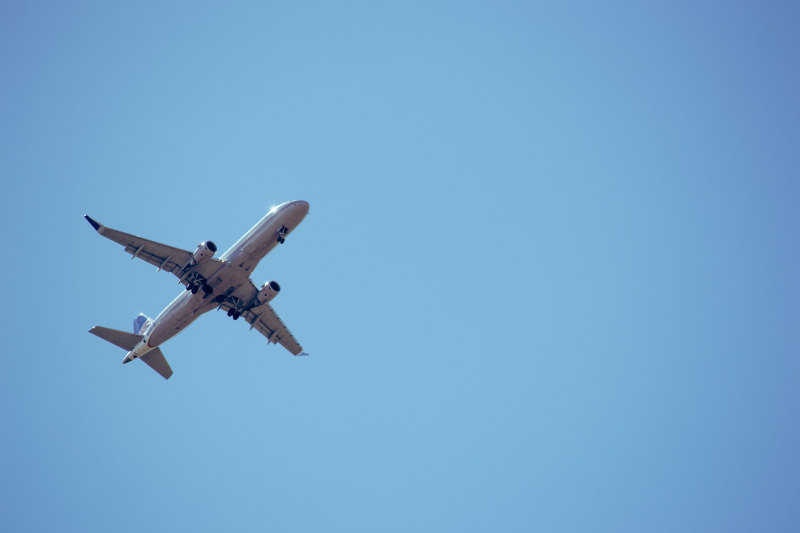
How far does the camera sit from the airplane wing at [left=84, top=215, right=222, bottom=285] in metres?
48.6

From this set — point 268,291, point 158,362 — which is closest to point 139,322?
point 158,362

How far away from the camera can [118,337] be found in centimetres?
5300

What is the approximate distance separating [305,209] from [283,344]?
1549 centimetres

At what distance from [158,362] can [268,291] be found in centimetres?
1225

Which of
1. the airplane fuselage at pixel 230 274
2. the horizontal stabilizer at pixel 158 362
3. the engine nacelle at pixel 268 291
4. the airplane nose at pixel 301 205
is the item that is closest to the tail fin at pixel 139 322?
the horizontal stabilizer at pixel 158 362

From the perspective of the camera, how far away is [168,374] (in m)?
56.8

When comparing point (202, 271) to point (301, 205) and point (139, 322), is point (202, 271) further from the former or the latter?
point (139, 322)

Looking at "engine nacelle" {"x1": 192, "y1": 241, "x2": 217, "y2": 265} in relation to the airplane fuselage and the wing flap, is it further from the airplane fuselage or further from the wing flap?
the wing flap

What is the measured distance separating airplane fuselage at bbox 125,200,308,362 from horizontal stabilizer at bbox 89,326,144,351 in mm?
1126

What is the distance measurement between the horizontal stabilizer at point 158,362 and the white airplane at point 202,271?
1.51 m

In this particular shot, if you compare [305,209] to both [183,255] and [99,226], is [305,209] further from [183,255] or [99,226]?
[99,226]

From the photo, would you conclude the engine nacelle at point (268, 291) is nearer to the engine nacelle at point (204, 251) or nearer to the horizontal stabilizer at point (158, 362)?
the engine nacelle at point (204, 251)

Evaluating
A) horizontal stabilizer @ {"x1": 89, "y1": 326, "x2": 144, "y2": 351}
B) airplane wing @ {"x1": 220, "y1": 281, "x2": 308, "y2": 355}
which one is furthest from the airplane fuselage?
airplane wing @ {"x1": 220, "y1": 281, "x2": 308, "y2": 355}

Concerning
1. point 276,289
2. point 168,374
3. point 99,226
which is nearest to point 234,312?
point 276,289
